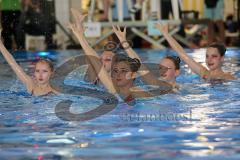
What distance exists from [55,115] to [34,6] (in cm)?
770

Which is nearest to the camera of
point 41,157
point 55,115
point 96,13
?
point 41,157

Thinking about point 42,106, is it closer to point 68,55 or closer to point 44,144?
point 44,144

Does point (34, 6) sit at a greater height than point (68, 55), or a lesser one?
greater

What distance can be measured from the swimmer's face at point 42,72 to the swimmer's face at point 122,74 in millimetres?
639

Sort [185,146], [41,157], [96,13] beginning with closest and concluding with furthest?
[41,157] < [185,146] < [96,13]

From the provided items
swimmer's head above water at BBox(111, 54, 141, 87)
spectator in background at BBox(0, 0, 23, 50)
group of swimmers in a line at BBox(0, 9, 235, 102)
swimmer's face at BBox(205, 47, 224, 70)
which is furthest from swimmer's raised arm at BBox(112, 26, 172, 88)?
spectator in background at BBox(0, 0, 23, 50)

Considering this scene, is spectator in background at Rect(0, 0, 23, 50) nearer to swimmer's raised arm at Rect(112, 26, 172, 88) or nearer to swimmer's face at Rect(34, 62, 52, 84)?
swimmer's raised arm at Rect(112, 26, 172, 88)

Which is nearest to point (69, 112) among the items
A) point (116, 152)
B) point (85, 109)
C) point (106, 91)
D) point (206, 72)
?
point (85, 109)

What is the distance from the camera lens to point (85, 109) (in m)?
4.82

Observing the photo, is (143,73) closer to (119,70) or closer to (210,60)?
(210,60)

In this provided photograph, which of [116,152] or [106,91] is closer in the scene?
[116,152]

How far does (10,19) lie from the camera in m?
12.1

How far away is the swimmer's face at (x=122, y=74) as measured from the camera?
5.17 m

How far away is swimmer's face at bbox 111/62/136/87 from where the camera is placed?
517cm
